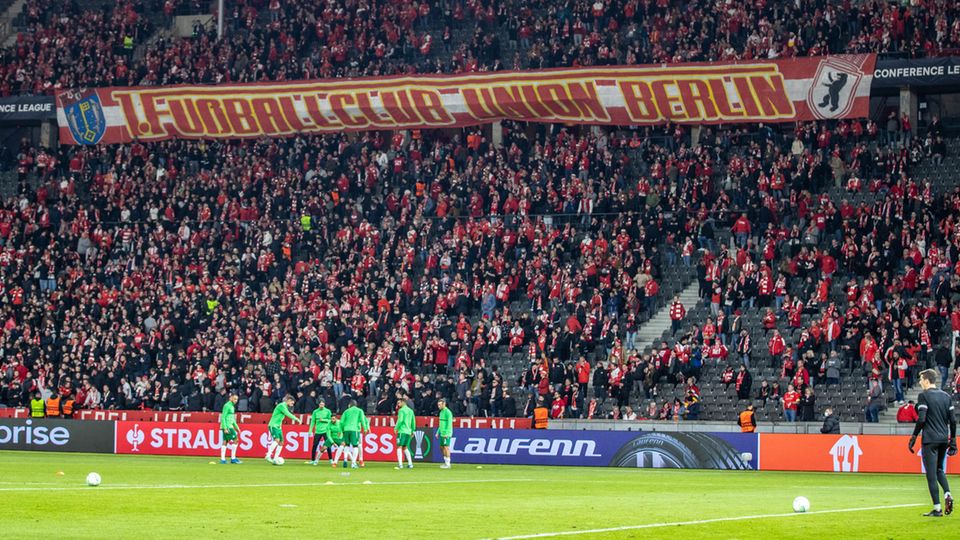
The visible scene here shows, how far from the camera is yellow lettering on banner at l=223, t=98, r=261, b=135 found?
58.8 metres

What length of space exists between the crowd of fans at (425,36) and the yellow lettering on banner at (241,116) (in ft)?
7.84

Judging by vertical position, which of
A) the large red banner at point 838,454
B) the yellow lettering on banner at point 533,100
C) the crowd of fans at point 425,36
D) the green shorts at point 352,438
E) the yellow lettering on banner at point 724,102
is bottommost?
the large red banner at point 838,454

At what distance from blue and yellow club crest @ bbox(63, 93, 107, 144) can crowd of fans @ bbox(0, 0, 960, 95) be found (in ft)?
7.24

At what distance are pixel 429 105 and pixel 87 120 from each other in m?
14.6

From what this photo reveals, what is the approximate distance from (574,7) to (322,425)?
941 inches

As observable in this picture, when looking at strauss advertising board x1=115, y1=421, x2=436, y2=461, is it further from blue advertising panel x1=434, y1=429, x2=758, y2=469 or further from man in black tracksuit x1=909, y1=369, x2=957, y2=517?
man in black tracksuit x1=909, y1=369, x2=957, y2=517

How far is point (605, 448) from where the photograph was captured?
134ft

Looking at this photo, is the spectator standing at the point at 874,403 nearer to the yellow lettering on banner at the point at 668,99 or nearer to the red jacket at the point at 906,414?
the red jacket at the point at 906,414

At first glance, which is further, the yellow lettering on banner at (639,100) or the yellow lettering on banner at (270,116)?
the yellow lettering on banner at (270,116)

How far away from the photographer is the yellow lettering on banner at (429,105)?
56188 millimetres

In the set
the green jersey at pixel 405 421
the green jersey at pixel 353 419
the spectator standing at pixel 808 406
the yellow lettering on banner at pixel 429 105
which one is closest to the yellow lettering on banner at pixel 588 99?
the yellow lettering on banner at pixel 429 105

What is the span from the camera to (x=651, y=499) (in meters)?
25.1

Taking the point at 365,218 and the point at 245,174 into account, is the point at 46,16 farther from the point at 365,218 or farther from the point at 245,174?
the point at 365,218

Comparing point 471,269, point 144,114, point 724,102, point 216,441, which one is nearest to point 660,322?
point 471,269
